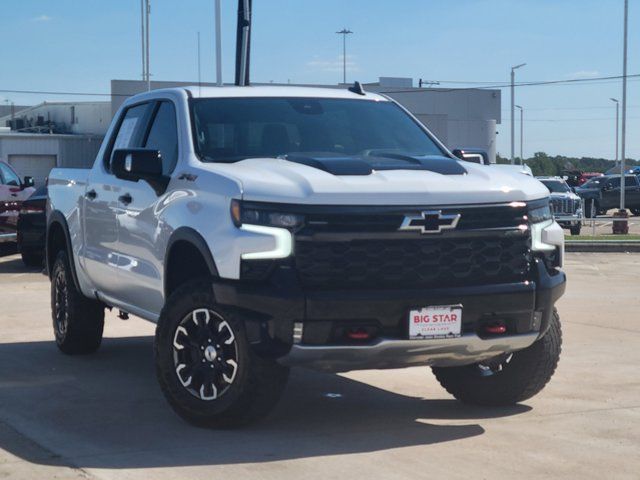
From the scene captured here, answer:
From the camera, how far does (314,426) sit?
703 centimetres

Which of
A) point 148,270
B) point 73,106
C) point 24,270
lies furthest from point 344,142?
point 73,106

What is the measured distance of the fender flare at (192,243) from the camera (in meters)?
6.60

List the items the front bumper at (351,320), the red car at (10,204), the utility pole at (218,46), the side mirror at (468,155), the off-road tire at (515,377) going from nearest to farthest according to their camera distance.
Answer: the front bumper at (351,320)
the off-road tire at (515,377)
the side mirror at (468,155)
the red car at (10,204)
the utility pole at (218,46)

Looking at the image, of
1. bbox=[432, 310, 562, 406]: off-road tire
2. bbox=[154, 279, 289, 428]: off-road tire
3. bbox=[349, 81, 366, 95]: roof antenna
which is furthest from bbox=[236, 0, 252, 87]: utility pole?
bbox=[154, 279, 289, 428]: off-road tire

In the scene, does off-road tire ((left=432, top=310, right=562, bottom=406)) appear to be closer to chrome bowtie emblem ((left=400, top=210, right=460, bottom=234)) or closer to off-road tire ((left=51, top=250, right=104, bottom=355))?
chrome bowtie emblem ((left=400, top=210, right=460, bottom=234))

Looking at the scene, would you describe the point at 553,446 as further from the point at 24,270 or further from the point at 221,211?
the point at 24,270

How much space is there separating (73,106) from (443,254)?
2679 inches

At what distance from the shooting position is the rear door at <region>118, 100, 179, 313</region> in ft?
24.9

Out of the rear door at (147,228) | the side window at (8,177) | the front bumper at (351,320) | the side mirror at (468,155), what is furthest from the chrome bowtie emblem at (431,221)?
the side window at (8,177)

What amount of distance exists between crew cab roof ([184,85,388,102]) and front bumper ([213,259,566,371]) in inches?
77.2

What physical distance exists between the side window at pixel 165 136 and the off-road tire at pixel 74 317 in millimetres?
1753

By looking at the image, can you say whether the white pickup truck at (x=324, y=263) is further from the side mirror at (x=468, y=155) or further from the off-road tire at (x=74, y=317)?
the off-road tire at (x=74, y=317)

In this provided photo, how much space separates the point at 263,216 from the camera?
6.44m

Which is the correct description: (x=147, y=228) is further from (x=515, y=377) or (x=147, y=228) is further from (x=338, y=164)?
(x=515, y=377)
